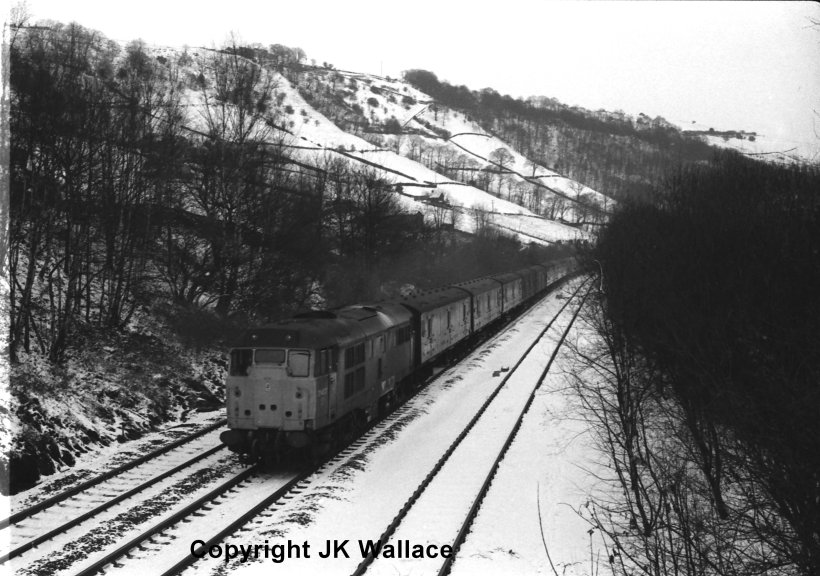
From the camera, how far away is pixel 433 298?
29672 millimetres

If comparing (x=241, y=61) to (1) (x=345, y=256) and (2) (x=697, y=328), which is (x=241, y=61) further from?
(2) (x=697, y=328)

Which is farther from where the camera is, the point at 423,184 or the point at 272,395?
the point at 423,184

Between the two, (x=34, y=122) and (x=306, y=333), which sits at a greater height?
(x=34, y=122)

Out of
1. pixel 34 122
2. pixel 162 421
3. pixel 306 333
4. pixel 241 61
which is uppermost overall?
pixel 241 61

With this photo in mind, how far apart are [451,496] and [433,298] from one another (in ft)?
50.3

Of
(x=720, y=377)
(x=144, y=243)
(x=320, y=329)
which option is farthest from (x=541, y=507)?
(x=144, y=243)

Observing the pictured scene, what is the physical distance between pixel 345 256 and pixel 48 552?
31468 mm

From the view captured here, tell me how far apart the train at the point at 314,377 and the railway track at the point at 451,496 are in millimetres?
2712

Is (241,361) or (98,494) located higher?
(241,361)

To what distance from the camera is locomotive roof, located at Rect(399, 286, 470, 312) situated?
26.4 meters

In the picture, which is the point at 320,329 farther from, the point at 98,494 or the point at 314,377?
the point at 98,494

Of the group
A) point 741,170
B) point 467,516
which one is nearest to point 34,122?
point 467,516

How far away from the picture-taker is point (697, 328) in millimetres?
13766

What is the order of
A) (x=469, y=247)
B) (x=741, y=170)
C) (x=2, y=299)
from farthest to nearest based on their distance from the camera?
(x=469, y=247) → (x=741, y=170) → (x=2, y=299)
